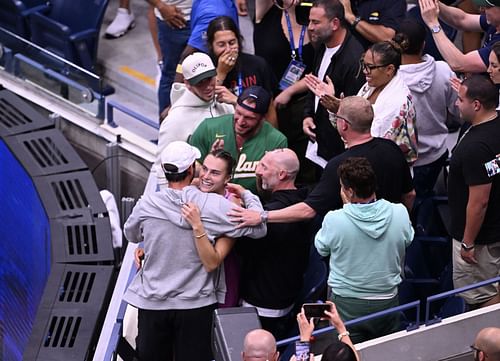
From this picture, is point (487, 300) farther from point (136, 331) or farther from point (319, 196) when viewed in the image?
point (136, 331)

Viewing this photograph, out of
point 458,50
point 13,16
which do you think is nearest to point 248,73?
point 458,50

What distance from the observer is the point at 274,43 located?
6.84m

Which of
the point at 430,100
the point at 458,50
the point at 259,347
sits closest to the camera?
the point at 259,347

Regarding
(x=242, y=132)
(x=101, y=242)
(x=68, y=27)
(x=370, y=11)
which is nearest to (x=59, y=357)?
(x=101, y=242)

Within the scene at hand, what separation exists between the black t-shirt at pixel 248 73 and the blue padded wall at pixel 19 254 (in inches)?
62.4

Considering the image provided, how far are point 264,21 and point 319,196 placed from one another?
1.96 metres

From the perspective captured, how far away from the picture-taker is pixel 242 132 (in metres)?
5.84

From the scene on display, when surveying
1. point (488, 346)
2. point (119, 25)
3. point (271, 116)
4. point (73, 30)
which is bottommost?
point (488, 346)

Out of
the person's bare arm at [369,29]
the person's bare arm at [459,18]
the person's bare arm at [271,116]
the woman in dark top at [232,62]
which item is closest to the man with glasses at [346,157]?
the person's bare arm at [271,116]

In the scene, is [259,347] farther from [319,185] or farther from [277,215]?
[319,185]

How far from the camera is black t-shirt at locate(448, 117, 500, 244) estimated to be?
16.7ft

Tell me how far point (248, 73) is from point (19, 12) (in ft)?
12.0

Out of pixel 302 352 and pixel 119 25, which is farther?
pixel 119 25

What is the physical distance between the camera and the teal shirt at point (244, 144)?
5828 mm
